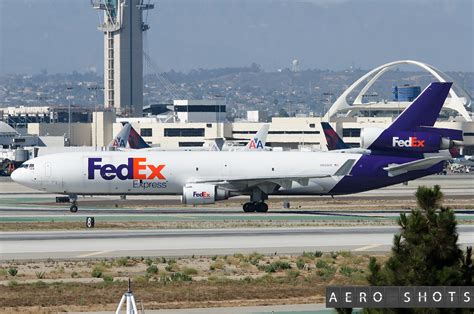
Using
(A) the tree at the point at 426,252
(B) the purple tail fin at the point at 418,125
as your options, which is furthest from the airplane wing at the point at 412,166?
(A) the tree at the point at 426,252

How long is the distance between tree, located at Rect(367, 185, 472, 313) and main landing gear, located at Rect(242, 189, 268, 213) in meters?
54.2

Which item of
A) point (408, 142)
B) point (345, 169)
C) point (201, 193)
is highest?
point (408, 142)

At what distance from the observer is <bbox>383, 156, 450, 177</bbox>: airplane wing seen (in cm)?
8188

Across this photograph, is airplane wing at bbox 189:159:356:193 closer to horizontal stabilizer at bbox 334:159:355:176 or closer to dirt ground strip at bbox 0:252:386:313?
horizontal stabilizer at bbox 334:159:355:176

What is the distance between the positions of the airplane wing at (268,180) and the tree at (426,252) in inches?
2091

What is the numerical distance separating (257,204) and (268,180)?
2.09 meters

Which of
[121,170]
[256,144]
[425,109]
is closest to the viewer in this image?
[121,170]

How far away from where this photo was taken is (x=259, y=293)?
44188 mm

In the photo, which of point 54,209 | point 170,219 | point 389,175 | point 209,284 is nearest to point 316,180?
point 389,175

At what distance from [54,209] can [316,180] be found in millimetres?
19554

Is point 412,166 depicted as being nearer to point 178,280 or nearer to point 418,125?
point 418,125
